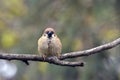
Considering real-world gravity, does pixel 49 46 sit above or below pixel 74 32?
below

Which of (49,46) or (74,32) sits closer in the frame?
(49,46)

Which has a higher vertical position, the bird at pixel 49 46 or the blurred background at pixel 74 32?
the blurred background at pixel 74 32

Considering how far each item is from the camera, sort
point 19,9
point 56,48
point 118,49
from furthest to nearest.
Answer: point 19,9, point 118,49, point 56,48

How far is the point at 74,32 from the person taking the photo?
6.13 meters

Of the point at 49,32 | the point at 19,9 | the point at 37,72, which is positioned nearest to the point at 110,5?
the point at 37,72

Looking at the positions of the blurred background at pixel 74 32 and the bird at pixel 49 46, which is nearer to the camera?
the bird at pixel 49 46

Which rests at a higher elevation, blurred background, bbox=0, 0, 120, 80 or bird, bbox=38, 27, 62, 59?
blurred background, bbox=0, 0, 120, 80

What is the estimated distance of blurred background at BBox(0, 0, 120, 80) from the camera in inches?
232

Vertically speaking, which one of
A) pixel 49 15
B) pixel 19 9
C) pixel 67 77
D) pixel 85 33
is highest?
pixel 19 9

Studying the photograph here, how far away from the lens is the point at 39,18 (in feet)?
21.8

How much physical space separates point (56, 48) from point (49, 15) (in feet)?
11.2

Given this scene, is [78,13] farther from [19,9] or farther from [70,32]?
[19,9]

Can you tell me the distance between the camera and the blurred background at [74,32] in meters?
5.89

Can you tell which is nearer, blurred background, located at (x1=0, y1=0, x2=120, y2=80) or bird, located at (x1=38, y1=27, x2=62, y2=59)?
bird, located at (x1=38, y1=27, x2=62, y2=59)
